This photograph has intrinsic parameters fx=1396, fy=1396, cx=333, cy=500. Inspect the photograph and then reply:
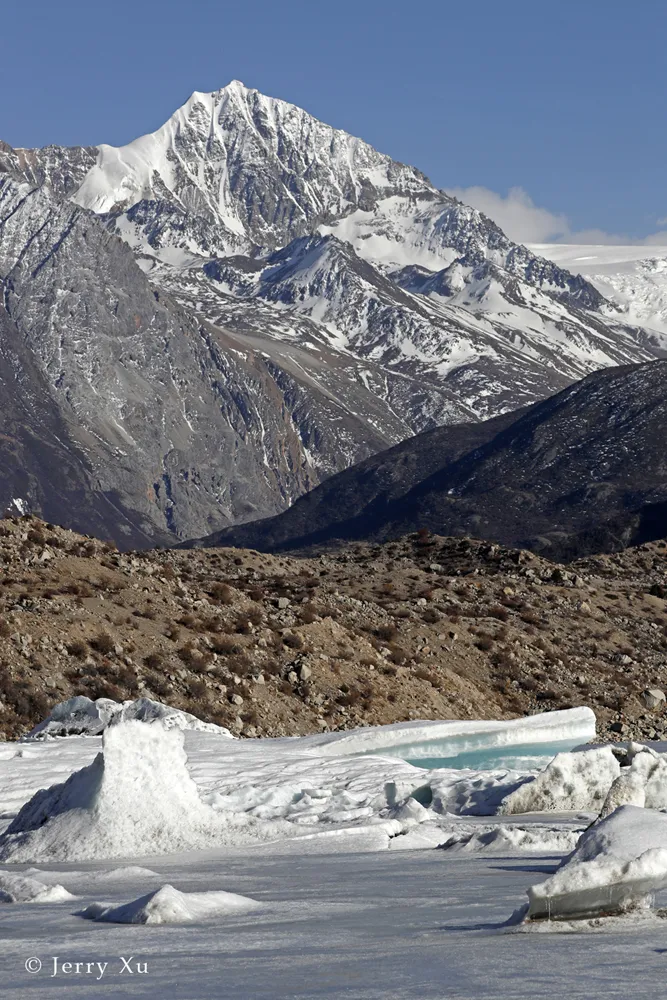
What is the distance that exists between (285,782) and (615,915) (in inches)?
450

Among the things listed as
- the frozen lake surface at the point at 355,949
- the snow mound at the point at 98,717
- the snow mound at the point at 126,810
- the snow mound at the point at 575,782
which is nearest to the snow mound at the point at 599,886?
the frozen lake surface at the point at 355,949

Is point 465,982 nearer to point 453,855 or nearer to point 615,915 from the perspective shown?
point 615,915

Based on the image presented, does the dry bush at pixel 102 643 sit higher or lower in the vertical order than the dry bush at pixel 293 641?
higher

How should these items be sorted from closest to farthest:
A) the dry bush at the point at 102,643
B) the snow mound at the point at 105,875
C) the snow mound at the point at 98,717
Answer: the snow mound at the point at 105,875
the snow mound at the point at 98,717
the dry bush at the point at 102,643

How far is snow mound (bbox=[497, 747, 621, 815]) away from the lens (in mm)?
16297

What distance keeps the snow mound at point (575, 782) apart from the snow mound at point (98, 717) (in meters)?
10.4

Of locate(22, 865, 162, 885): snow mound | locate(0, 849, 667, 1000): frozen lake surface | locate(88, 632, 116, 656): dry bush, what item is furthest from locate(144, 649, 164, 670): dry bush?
locate(0, 849, 667, 1000): frozen lake surface

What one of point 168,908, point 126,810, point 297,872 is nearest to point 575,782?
point 297,872

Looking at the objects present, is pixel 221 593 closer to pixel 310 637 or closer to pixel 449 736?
pixel 310 637

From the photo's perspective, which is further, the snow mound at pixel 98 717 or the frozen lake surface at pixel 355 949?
the snow mound at pixel 98 717

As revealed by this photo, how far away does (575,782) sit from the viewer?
53.7ft

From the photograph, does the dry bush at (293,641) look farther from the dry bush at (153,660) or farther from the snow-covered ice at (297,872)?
the snow-covered ice at (297,872)

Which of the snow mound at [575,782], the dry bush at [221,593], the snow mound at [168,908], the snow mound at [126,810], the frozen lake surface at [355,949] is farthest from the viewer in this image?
the dry bush at [221,593]

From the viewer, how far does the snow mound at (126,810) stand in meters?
14.5
